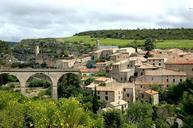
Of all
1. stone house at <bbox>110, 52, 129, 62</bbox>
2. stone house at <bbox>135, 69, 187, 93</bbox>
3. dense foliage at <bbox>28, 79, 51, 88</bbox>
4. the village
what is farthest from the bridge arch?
stone house at <bbox>135, 69, 187, 93</bbox>

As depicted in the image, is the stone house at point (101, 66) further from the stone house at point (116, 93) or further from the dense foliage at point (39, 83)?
the stone house at point (116, 93)

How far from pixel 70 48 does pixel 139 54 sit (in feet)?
153

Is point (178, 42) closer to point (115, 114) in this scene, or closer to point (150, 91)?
point (150, 91)

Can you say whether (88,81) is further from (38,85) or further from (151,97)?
(38,85)

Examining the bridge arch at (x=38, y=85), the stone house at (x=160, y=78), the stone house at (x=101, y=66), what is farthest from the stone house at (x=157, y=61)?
the bridge arch at (x=38, y=85)

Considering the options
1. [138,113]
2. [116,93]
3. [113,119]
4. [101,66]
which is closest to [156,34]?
[101,66]

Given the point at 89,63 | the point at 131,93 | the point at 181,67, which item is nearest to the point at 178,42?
the point at 89,63

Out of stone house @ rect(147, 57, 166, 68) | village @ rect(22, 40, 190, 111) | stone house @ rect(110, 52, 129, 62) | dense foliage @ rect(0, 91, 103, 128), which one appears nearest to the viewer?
dense foliage @ rect(0, 91, 103, 128)

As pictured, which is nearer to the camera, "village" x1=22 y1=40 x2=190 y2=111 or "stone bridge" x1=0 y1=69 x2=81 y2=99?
"village" x1=22 y1=40 x2=190 y2=111

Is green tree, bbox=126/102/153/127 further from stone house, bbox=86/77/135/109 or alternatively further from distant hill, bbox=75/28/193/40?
distant hill, bbox=75/28/193/40

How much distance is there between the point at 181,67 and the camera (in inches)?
2872

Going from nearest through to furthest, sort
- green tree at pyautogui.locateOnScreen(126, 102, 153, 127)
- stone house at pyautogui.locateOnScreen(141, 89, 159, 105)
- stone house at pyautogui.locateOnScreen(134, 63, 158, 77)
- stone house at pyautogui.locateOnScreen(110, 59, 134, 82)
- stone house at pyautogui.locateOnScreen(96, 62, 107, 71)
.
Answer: green tree at pyautogui.locateOnScreen(126, 102, 153, 127)
stone house at pyautogui.locateOnScreen(141, 89, 159, 105)
stone house at pyautogui.locateOnScreen(134, 63, 158, 77)
stone house at pyautogui.locateOnScreen(110, 59, 134, 82)
stone house at pyautogui.locateOnScreen(96, 62, 107, 71)

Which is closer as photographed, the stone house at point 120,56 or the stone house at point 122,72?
the stone house at point 122,72

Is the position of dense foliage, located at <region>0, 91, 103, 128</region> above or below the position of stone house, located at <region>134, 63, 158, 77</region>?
above
